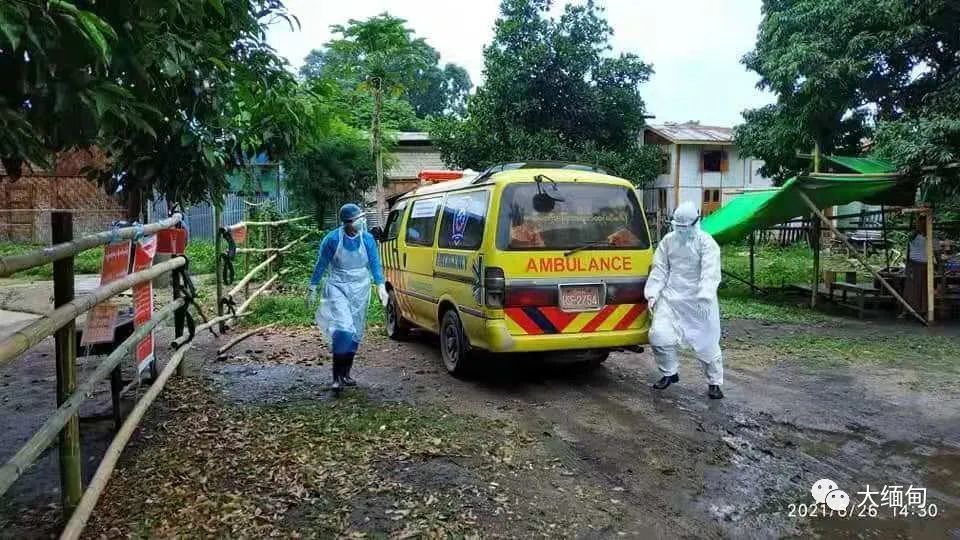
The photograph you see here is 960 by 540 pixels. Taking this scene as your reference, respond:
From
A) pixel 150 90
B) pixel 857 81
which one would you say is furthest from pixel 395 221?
pixel 857 81

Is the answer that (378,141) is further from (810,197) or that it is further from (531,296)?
(531,296)

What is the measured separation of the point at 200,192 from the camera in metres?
4.96

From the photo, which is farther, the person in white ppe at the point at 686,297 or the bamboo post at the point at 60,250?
the person in white ppe at the point at 686,297

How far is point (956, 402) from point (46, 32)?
6.37m

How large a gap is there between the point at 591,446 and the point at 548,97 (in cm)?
1442

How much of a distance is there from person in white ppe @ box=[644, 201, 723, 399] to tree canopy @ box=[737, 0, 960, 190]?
17.5 feet

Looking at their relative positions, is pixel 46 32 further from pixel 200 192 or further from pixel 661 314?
pixel 661 314

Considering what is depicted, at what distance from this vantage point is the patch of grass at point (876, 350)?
7016mm

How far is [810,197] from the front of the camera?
9.72m

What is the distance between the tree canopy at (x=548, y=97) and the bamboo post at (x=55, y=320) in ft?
44.8

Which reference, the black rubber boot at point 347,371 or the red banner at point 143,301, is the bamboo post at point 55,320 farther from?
the black rubber boot at point 347,371

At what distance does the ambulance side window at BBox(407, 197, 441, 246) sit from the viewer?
274 inches

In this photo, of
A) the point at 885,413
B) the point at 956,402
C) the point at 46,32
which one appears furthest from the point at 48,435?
the point at 956,402
